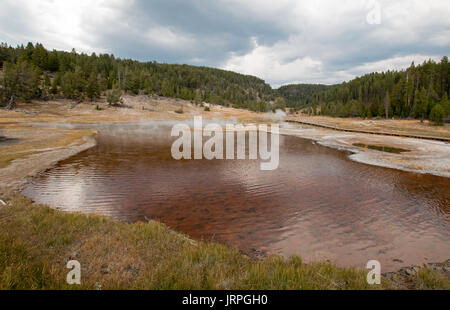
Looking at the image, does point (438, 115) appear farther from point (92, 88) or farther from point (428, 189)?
point (92, 88)

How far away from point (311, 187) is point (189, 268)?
12.6 m

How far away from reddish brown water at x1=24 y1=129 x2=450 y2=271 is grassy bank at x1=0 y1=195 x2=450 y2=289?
7.87 ft

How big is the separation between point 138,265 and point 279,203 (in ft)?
30.1

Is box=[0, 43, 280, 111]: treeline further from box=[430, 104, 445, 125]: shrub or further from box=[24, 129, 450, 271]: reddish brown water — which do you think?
box=[430, 104, 445, 125]: shrub

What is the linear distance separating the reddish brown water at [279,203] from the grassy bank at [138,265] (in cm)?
240

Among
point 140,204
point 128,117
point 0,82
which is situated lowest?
point 140,204

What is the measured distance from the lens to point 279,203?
1306cm

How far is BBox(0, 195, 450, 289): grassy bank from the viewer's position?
15.6 ft

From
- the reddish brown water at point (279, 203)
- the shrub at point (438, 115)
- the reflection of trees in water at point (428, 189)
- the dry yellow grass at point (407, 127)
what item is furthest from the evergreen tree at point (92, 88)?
the shrub at point (438, 115)

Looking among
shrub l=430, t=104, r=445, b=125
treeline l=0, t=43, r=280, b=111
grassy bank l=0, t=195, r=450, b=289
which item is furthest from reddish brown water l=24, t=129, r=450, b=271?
treeline l=0, t=43, r=280, b=111

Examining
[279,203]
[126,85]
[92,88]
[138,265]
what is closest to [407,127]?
[279,203]

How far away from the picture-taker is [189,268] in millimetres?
5422

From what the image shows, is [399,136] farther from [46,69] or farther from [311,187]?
[46,69]

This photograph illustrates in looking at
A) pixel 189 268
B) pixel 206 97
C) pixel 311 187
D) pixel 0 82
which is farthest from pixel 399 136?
pixel 206 97
